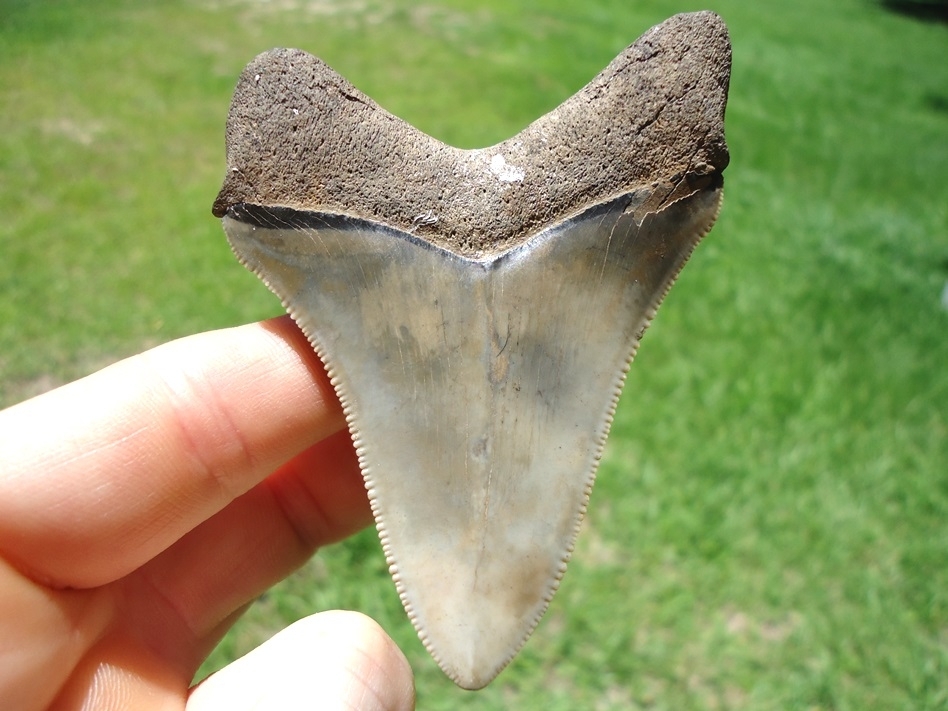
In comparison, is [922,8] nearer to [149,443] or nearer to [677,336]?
[677,336]

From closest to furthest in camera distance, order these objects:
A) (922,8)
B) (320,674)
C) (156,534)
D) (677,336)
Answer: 1. (320,674)
2. (156,534)
3. (677,336)
4. (922,8)

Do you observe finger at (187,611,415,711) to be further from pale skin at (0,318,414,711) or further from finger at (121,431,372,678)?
finger at (121,431,372,678)

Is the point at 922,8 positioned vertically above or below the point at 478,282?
below

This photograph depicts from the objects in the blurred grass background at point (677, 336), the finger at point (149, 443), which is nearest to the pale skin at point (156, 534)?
the finger at point (149, 443)

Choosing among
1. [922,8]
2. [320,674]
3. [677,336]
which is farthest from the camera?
[922,8]

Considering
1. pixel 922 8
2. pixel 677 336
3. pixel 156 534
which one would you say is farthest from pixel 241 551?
pixel 922 8

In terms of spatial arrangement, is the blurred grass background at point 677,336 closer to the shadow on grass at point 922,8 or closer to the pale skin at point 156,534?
the pale skin at point 156,534

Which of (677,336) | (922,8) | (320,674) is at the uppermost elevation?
(320,674)

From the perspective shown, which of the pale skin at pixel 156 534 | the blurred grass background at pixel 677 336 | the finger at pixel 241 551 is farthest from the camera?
the blurred grass background at pixel 677 336
